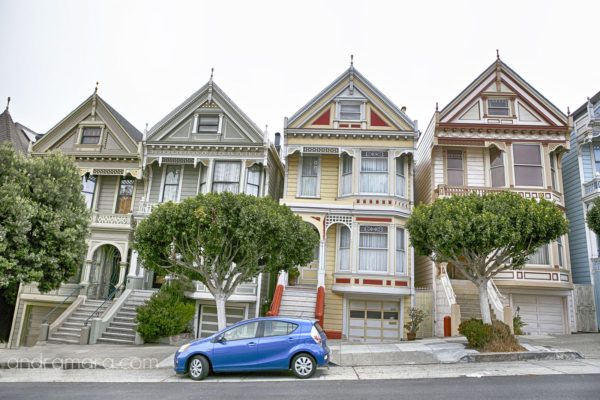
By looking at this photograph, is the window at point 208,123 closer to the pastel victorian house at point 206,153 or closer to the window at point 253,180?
the pastel victorian house at point 206,153

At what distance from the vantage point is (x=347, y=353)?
13.7 m

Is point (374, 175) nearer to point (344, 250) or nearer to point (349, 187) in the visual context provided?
point (349, 187)

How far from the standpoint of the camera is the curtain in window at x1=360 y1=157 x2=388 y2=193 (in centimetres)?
2066

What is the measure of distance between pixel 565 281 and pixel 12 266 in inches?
846

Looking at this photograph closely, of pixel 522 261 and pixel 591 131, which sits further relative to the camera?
pixel 591 131

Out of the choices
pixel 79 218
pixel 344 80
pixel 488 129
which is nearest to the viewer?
pixel 79 218

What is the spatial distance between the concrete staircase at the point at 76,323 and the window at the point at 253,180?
8.44 meters

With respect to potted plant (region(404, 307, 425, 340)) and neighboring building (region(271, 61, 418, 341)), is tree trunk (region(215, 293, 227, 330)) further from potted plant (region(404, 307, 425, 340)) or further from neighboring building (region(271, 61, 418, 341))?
potted plant (region(404, 307, 425, 340))

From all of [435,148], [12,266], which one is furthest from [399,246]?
[12,266]

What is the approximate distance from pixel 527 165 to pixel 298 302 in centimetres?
1244

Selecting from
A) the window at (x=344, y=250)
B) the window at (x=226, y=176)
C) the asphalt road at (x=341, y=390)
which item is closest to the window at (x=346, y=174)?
the window at (x=344, y=250)

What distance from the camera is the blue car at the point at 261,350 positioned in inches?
415

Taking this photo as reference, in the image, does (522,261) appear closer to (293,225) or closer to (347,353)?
(347,353)

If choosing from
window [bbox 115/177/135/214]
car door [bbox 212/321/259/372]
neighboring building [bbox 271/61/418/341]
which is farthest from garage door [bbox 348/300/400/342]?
window [bbox 115/177/135/214]
